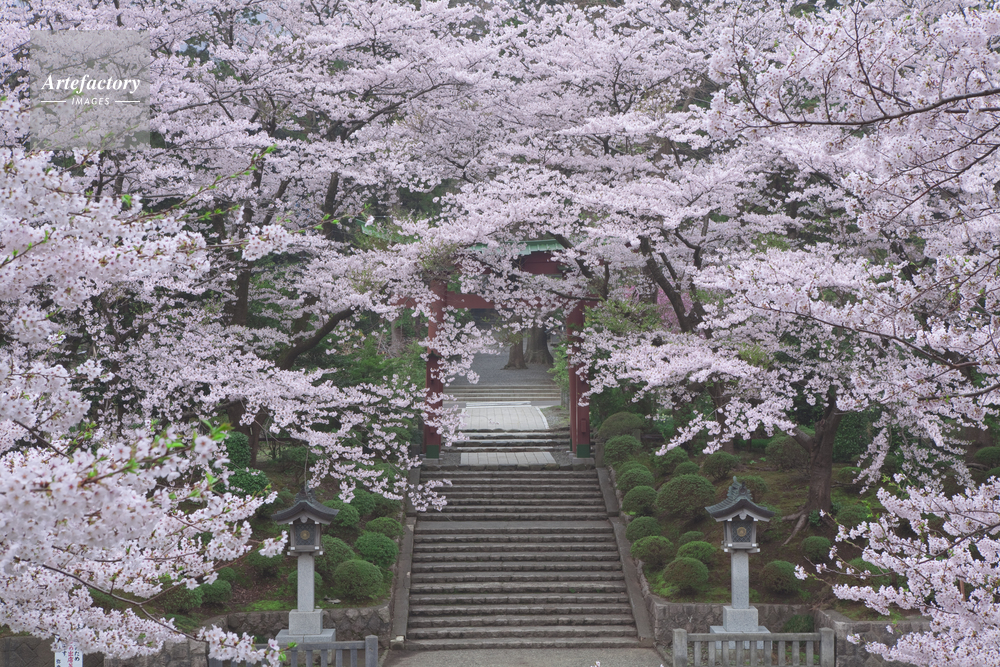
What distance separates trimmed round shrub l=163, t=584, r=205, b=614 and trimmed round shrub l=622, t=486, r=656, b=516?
7.14 m

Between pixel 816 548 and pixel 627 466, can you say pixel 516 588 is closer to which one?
pixel 627 466

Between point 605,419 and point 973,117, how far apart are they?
551 inches

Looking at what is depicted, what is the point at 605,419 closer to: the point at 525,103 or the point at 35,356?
the point at 525,103

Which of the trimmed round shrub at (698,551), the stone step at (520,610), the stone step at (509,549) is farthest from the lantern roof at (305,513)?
the trimmed round shrub at (698,551)

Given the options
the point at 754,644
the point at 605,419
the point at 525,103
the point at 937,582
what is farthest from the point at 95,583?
the point at 605,419

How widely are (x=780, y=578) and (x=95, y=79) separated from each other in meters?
12.0

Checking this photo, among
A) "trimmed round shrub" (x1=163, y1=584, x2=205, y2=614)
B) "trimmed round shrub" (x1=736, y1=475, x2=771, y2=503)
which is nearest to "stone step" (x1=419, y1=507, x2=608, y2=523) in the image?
"trimmed round shrub" (x1=736, y1=475, x2=771, y2=503)

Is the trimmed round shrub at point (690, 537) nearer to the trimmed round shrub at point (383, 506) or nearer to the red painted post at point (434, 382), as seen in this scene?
the trimmed round shrub at point (383, 506)

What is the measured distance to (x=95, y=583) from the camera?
4801 mm

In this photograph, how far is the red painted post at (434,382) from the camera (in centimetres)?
1695

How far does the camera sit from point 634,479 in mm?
14523

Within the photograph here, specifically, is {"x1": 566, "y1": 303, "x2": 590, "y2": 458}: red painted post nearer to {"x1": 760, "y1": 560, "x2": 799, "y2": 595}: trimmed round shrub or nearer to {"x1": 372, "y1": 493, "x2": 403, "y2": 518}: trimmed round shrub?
{"x1": 372, "y1": 493, "x2": 403, "y2": 518}: trimmed round shrub

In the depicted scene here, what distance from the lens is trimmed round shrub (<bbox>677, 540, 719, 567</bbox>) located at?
38.8 feet

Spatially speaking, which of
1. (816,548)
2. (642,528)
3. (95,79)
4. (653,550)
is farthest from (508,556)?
(95,79)
